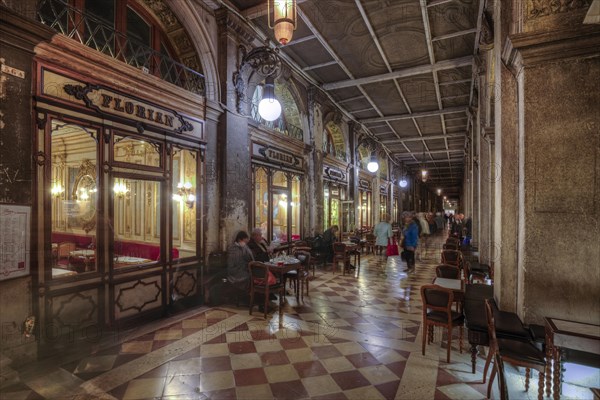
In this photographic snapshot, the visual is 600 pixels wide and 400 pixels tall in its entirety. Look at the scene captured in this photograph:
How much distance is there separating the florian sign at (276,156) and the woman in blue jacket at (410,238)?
138 inches

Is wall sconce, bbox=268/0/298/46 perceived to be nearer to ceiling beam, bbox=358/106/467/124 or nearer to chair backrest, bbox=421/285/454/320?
chair backrest, bbox=421/285/454/320

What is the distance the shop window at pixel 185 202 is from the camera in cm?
579

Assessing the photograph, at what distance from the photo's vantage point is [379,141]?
16.6m

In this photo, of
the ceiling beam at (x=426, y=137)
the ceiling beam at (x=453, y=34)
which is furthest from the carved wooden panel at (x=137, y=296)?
the ceiling beam at (x=426, y=137)

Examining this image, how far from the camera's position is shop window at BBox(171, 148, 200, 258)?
228 inches

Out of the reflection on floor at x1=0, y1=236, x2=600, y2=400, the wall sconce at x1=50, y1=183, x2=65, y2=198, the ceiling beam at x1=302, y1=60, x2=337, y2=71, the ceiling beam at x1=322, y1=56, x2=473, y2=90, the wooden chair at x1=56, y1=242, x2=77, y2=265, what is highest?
the ceiling beam at x1=302, y1=60, x2=337, y2=71

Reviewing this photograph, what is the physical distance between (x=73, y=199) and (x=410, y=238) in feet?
26.5

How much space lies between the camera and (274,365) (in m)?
3.49

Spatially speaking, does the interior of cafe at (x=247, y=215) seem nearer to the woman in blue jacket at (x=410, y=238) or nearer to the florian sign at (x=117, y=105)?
the florian sign at (x=117, y=105)

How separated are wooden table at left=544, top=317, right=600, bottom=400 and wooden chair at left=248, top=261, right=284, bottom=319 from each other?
3.57 m

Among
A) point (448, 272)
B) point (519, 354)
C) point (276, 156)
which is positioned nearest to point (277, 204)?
point (276, 156)

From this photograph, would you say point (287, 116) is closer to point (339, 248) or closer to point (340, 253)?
point (339, 248)

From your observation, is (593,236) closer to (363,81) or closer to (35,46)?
(35,46)

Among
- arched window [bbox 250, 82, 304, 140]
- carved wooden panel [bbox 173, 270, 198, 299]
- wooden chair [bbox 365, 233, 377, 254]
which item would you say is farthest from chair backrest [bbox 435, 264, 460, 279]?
wooden chair [bbox 365, 233, 377, 254]
